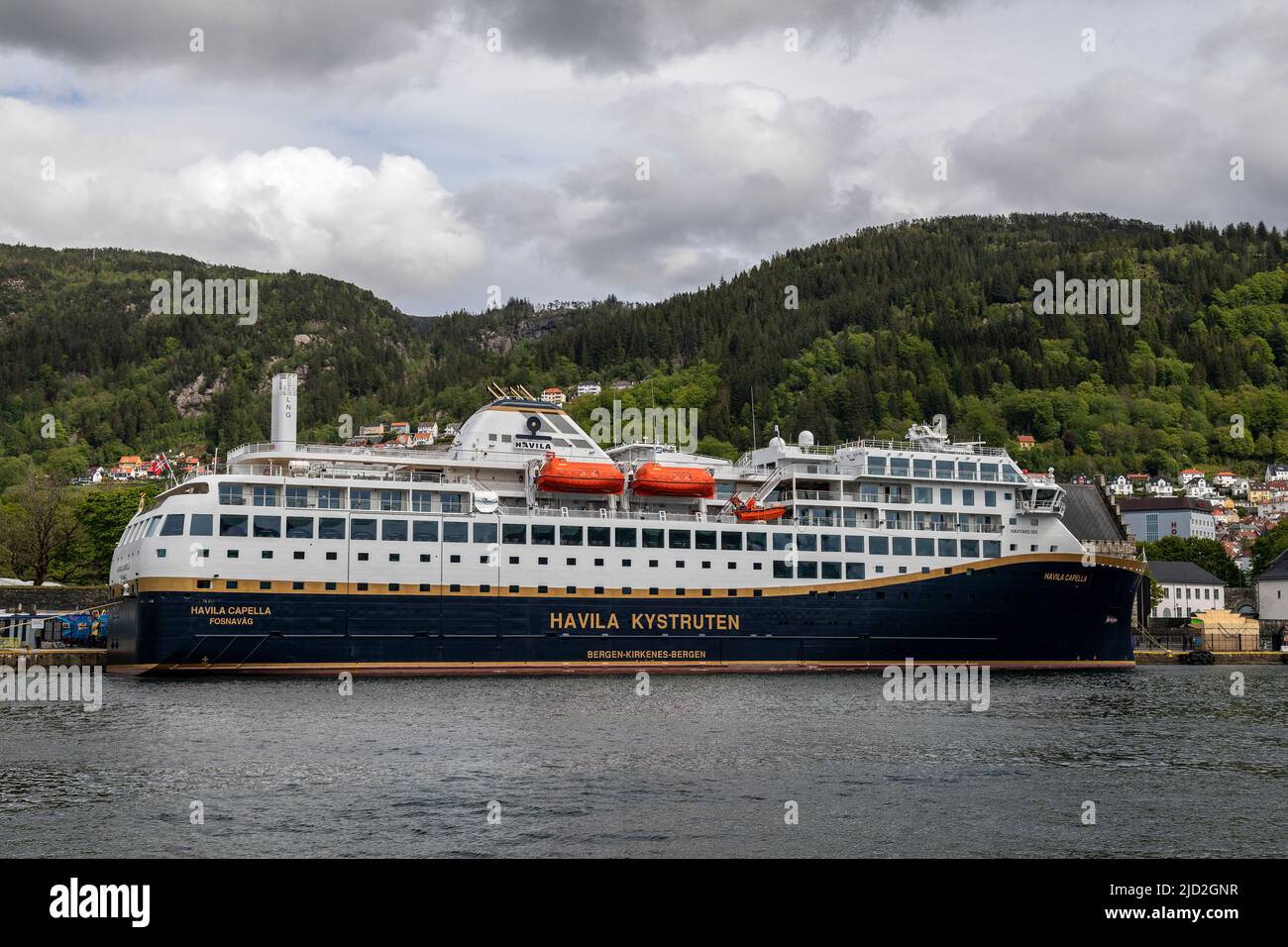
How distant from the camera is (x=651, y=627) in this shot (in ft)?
167

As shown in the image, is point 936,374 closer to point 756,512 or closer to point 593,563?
point 756,512

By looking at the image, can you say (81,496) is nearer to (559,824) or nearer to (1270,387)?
(559,824)

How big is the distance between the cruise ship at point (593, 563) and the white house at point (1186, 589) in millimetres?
51611

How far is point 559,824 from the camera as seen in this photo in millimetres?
21750

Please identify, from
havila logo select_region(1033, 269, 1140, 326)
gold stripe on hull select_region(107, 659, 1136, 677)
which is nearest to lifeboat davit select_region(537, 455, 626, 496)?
gold stripe on hull select_region(107, 659, 1136, 677)

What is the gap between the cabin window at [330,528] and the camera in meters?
47.4

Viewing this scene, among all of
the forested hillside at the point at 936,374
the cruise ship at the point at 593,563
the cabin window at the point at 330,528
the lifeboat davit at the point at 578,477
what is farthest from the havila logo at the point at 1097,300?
the cabin window at the point at 330,528

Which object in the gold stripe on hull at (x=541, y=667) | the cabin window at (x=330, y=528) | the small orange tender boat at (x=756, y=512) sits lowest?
the gold stripe on hull at (x=541, y=667)
